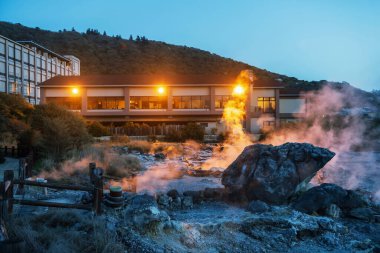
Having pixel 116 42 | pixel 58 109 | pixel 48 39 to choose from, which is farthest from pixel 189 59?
pixel 58 109

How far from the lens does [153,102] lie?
46250 mm

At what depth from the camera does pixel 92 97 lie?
4594cm

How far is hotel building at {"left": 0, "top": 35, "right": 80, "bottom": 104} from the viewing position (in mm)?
46938

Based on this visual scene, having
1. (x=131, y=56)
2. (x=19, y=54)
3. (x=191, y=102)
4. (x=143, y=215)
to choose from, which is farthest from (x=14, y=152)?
(x=131, y=56)

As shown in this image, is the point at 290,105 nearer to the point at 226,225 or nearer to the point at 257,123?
the point at 257,123

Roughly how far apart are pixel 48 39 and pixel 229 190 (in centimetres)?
9077

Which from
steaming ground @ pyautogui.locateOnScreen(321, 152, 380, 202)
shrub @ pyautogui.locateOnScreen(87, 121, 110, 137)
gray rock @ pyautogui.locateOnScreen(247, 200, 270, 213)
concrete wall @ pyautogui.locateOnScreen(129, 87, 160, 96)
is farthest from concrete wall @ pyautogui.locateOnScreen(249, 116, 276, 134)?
gray rock @ pyautogui.locateOnScreen(247, 200, 270, 213)

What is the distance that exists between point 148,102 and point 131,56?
46.1m

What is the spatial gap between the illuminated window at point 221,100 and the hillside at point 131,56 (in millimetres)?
33174

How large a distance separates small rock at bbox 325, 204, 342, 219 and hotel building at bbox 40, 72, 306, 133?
A: 32896 mm

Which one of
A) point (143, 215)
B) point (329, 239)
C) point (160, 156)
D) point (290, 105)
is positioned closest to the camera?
point (143, 215)

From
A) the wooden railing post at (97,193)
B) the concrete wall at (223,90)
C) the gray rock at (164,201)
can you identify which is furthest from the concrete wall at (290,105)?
the wooden railing post at (97,193)

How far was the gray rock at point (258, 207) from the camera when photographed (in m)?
11.8

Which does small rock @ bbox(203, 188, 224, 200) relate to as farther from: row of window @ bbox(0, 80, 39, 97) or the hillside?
the hillside
